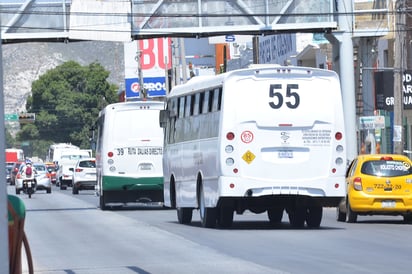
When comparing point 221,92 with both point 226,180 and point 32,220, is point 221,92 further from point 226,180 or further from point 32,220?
point 32,220

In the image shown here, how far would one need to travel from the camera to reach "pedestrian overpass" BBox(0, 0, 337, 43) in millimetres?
39812

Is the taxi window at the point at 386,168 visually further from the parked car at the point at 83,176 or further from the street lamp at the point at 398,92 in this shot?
the parked car at the point at 83,176

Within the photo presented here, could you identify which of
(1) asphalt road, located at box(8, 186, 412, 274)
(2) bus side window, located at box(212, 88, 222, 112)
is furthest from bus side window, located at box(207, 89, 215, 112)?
(1) asphalt road, located at box(8, 186, 412, 274)

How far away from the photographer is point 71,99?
14350 centimetres

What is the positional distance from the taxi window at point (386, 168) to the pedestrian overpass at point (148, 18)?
1303cm

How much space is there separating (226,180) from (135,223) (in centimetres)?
475

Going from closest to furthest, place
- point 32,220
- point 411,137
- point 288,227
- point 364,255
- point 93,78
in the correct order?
point 364,255, point 288,227, point 32,220, point 411,137, point 93,78

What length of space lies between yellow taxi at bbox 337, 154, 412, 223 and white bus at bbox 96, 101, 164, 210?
34.5 ft

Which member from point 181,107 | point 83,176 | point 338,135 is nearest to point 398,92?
point 181,107

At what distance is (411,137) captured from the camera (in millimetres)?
53781

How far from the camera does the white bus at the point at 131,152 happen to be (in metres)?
37.6

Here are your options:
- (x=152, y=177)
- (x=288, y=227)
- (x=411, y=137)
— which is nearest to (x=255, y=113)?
(x=288, y=227)

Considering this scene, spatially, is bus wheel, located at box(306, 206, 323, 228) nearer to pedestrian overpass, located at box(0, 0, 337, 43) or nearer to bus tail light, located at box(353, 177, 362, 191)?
bus tail light, located at box(353, 177, 362, 191)

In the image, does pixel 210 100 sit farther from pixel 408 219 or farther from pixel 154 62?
pixel 154 62
